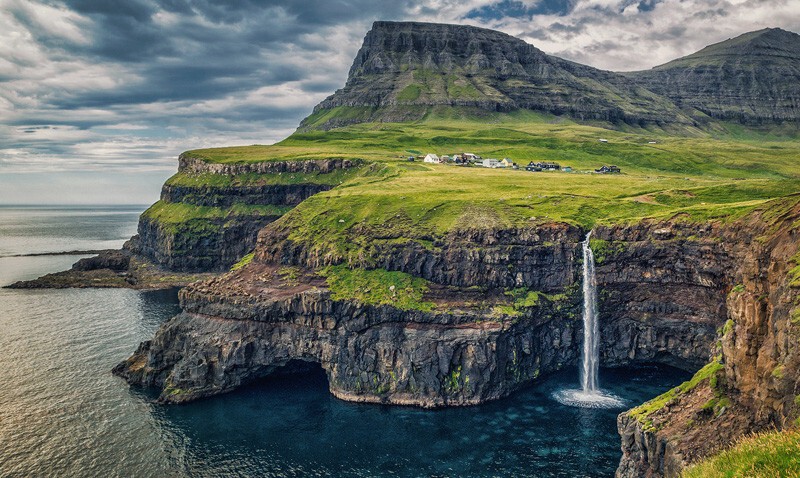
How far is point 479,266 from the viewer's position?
105 metres

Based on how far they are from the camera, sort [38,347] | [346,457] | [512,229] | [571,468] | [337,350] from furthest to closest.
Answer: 1. [38,347]
2. [512,229]
3. [337,350]
4. [346,457]
5. [571,468]

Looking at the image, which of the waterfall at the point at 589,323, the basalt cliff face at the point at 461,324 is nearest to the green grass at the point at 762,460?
the basalt cliff face at the point at 461,324

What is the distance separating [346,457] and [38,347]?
87.6 meters

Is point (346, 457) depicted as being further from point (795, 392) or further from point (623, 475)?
point (795, 392)

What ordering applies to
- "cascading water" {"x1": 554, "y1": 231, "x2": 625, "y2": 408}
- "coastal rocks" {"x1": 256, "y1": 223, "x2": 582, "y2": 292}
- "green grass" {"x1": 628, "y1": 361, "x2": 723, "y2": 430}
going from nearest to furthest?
1. "green grass" {"x1": 628, "y1": 361, "x2": 723, "y2": 430}
2. "cascading water" {"x1": 554, "y1": 231, "x2": 625, "y2": 408}
3. "coastal rocks" {"x1": 256, "y1": 223, "x2": 582, "y2": 292}

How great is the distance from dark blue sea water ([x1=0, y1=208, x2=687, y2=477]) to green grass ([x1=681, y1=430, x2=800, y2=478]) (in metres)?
47.2

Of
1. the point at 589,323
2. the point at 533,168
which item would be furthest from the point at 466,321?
the point at 533,168

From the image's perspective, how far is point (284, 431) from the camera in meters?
85.6

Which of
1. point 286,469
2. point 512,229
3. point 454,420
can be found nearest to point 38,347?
point 286,469

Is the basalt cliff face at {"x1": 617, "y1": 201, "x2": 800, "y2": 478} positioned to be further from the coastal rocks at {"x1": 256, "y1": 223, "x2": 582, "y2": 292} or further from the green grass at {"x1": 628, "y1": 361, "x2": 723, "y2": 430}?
the coastal rocks at {"x1": 256, "y1": 223, "x2": 582, "y2": 292}

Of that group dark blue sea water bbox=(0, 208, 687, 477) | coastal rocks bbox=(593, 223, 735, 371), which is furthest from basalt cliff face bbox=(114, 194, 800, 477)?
Answer: dark blue sea water bbox=(0, 208, 687, 477)

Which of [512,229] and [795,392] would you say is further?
[512,229]

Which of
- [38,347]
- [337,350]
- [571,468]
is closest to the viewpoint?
[571,468]

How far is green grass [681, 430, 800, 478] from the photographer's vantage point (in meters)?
23.4
